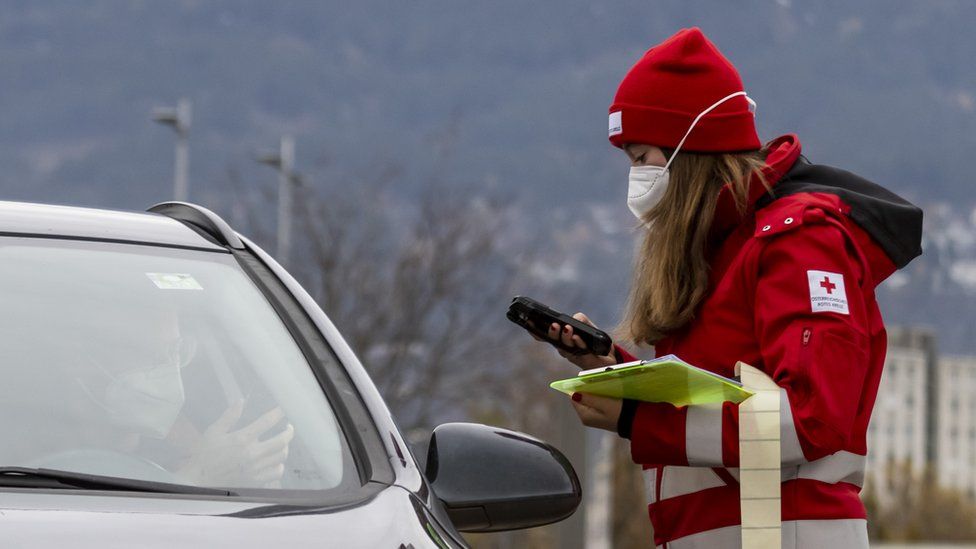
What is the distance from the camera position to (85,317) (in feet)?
9.75

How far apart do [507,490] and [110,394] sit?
685 mm

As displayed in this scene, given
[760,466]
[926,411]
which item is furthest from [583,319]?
[926,411]

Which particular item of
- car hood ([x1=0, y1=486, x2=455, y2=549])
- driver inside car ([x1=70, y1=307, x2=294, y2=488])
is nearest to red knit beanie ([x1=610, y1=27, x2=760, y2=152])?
driver inside car ([x1=70, y1=307, x2=294, y2=488])

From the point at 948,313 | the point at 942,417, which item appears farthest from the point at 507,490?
the point at 948,313

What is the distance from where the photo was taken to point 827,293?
317 cm

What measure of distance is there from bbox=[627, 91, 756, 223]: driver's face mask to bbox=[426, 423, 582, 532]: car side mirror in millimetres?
740

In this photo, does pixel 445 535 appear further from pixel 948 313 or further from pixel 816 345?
pixel 948 313

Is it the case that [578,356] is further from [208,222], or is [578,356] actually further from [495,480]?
[208,222]

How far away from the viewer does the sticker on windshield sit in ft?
10.2

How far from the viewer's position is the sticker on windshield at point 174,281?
312 cm

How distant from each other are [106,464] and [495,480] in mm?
666

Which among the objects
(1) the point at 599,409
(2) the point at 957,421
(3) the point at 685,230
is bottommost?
(2) the point at 957,421

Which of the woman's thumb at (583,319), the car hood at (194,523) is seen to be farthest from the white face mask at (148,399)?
the woman's thumb at (583,319)

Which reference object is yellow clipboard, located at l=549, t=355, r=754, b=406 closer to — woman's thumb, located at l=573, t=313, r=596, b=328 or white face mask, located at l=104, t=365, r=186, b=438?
woman's thumb, located at l=573, t=313, r=596, b=328
